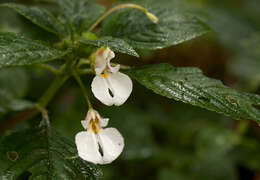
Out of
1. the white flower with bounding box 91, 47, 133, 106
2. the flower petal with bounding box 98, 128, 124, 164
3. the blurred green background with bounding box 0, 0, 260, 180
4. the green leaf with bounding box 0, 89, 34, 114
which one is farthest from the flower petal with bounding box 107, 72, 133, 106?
the blurred green background with bounding box 0, 0, 260, 180

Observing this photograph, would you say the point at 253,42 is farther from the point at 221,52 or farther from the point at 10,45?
the point at 10,45

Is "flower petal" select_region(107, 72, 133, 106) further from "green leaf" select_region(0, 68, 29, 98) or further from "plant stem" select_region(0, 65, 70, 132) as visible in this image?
"green leaf" select_region(0, 68, 29, 98)

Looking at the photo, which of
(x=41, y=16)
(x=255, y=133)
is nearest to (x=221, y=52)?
(x=255, y=133)

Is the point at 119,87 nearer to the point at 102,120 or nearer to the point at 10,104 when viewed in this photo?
the point at 102,120

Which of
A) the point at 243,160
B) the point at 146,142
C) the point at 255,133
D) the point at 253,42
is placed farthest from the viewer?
the point at 253,42

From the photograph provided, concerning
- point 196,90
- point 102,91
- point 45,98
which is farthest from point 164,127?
point 102,91

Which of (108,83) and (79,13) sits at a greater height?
(79,13)
